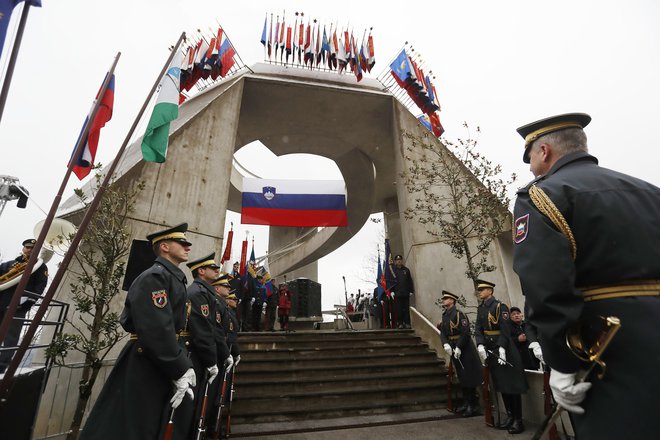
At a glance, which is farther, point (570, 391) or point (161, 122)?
point (161, 122)

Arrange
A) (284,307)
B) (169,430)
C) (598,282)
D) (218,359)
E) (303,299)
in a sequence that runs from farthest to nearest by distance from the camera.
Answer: (303,299), (284,307), (218,359), (169,430), (598,282)

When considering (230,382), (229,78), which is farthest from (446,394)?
(229,78)

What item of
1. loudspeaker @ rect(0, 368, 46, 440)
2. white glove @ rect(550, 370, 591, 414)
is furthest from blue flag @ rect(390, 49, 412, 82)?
loudspeaker @ rect(0, 368, 46, 440)

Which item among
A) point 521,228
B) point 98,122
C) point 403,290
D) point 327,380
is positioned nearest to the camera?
point 521,228

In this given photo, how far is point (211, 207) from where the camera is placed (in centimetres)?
908

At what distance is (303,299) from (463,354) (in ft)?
32.4

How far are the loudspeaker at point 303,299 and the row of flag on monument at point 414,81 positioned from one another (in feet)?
30.1

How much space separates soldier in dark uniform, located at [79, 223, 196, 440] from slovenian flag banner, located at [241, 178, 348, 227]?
11972 millimetres

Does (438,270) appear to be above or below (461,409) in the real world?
above

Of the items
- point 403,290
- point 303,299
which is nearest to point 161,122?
point 403,290

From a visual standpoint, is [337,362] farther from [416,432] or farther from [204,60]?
[204,60]

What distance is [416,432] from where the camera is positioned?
4.79 meters

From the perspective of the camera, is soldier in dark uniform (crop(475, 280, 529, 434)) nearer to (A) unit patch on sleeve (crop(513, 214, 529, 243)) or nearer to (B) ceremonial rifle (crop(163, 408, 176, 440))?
(A) unit patch on sleeve (crop(513, 214, 529, 243))

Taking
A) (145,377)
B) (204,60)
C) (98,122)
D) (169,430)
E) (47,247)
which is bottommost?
(169,430)
